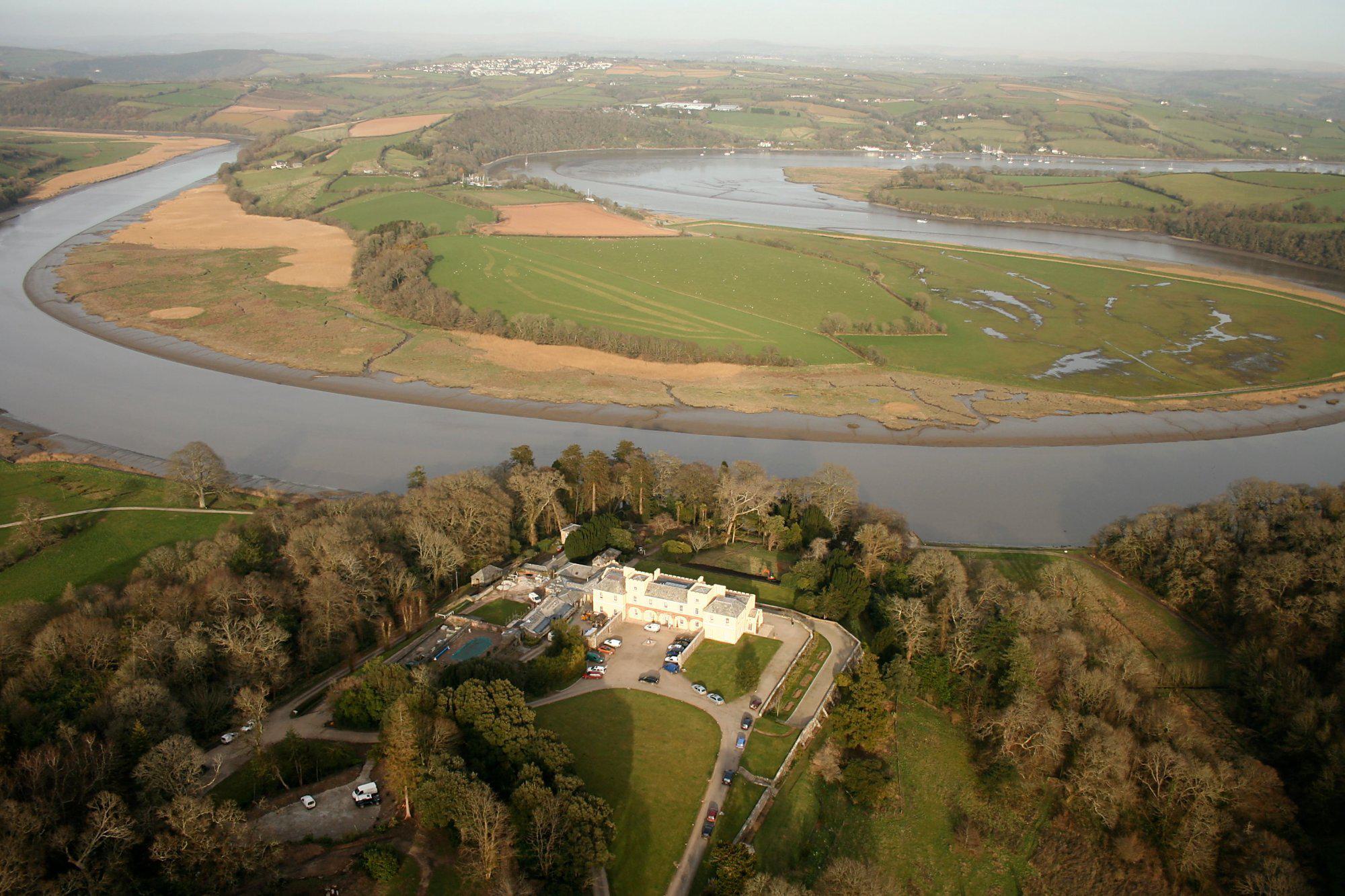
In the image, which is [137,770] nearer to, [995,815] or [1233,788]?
[995,815]

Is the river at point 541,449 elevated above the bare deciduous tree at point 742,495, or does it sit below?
below

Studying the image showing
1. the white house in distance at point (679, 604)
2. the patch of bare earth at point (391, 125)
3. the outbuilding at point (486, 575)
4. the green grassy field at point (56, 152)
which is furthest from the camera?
the patch of bare earth at point (391, 125)

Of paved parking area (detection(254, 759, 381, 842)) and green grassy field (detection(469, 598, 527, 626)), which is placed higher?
paved parking area (detection(254, 759, 381, 842))

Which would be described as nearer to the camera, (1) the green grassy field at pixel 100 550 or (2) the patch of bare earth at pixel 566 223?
(1) the green grassy field at pixel 100 550

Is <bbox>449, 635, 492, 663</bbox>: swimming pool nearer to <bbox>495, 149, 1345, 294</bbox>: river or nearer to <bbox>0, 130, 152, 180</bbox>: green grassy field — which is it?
<bbox>495, 149, 1345, 294</bbox>: river

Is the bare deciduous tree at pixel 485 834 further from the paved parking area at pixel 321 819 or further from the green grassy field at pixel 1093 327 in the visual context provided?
the green grassy field at pixel 1093 327

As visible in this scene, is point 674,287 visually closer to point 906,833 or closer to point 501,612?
point 501,612

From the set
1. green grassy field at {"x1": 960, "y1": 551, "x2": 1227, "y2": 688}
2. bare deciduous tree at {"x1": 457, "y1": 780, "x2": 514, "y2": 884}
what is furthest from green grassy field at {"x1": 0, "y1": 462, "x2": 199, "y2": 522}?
green grassy field at {"x1": 960, "y1": 551, "x2": 1227, "y2": 688}

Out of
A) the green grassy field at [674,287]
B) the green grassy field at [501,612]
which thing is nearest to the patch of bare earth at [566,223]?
the green grassy field at [674,287]
